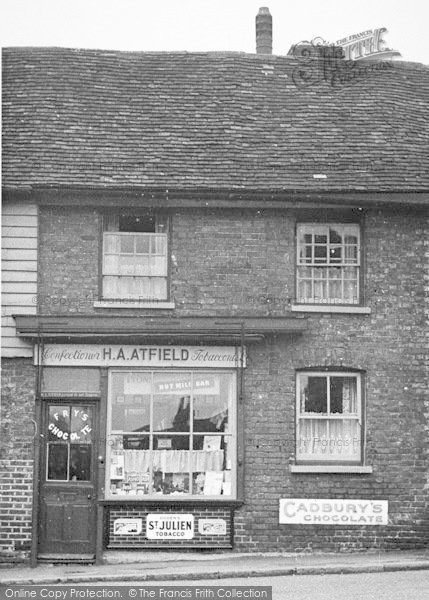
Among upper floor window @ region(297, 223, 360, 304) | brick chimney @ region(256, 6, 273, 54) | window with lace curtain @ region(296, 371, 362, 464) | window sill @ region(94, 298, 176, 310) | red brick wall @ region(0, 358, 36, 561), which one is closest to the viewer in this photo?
red brick wall @ region(0, 358, 36, 561)

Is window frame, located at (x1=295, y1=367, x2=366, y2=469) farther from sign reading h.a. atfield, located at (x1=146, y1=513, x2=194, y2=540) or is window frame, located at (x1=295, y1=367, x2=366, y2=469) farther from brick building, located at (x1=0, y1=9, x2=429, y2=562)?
sign reading h.a. atfield, located at (x1=146, y1=513, x2=194, y2=540)

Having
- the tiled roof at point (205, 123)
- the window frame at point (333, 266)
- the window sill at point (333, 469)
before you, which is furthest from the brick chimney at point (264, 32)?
the window sill at point (333, 469)

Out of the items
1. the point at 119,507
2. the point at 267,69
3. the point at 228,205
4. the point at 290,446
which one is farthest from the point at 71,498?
the point at 267,69

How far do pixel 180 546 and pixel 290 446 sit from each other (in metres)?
2.38

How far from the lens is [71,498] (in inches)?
736

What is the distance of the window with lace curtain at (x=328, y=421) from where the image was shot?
62.6 feet

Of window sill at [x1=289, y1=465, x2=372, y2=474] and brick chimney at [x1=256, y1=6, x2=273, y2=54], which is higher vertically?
brick chimney at [x1=256, y1=6, x2=273, y2=54]

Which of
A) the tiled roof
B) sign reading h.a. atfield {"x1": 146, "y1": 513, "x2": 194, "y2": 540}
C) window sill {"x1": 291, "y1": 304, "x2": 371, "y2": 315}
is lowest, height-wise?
sign reading h.a. atfield {"x1": 146, "y1": 513, "x2": 194, "y2": 540}

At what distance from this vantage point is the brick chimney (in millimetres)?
24812

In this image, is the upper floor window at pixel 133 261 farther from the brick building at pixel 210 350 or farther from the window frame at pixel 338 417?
the window frame at pixel 338 417

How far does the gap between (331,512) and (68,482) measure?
4.25 m

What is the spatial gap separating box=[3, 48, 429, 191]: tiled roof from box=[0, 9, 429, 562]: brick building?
0.26 ft

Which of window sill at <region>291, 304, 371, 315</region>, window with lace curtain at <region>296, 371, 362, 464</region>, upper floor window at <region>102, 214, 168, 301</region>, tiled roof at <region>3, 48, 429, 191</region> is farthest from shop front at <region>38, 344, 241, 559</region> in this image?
tiled roof at <region>3, 48, 429, 191</region>

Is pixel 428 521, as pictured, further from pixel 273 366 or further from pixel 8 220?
pixel 8 220
